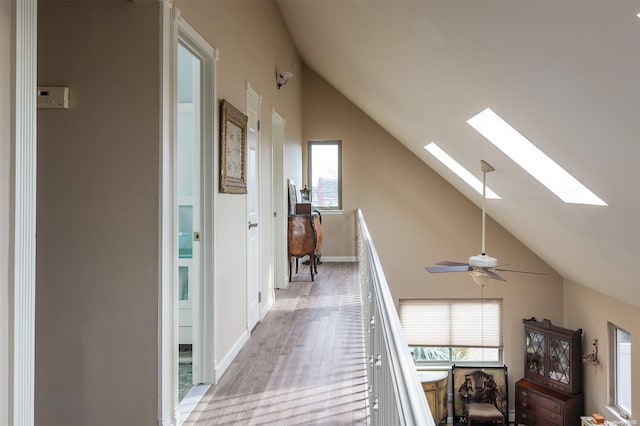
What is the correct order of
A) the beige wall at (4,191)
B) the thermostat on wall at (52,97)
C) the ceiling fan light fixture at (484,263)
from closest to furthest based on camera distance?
the beige wall at (4,191), the thermostat on wall at (52,97), the ceiling fan light fixture at (484,263)

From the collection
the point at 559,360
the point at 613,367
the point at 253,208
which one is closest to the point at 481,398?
the point at 559,360

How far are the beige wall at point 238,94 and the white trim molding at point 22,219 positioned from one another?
1326mm

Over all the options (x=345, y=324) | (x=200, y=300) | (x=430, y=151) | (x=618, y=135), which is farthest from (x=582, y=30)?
(x=430, y=151)

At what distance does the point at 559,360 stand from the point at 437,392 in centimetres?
212

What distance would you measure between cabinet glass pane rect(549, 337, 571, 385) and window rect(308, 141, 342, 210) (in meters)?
4.49

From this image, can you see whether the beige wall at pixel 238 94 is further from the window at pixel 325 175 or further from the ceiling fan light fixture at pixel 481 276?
the window at pixel 325 175

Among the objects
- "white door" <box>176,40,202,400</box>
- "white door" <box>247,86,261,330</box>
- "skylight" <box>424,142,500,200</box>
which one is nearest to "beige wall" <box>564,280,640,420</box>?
"skylight" <box>424,142,500,200</box>

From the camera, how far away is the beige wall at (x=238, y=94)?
3.29 metres

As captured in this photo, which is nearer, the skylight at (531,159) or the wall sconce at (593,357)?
the skylight at (531,159)

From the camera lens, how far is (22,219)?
141 centimetres

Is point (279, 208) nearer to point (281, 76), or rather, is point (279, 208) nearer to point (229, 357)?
point (281, 76)

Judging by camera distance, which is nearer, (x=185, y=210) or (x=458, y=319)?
Result: (x=185, y=210)

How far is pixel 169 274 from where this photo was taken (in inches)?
95.7

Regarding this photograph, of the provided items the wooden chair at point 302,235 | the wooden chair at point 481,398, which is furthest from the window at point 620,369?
the wooden chair at point 302,235
